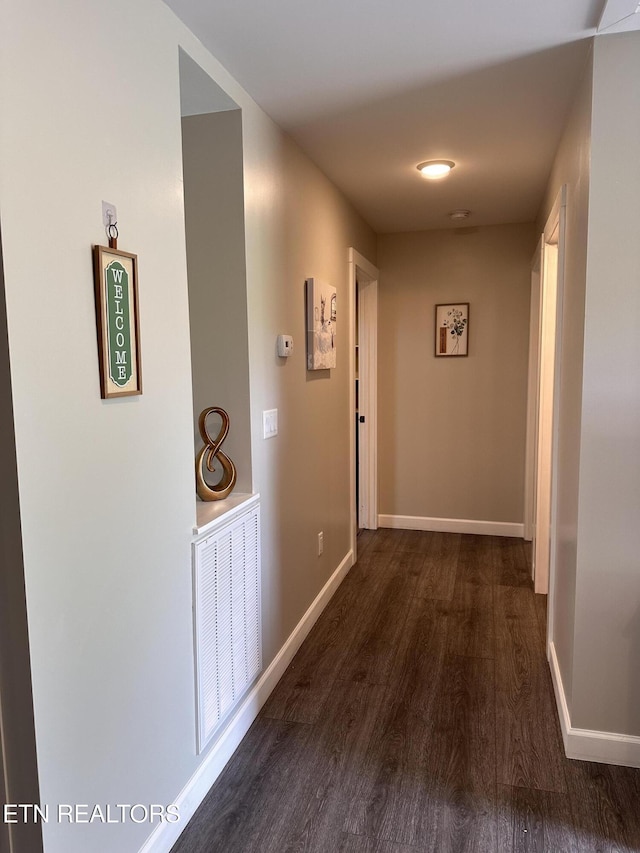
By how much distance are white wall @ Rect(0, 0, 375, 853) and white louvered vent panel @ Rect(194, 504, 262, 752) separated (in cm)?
6

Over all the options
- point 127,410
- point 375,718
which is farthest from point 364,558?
point 127,410

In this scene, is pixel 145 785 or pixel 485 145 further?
pixel 485 145

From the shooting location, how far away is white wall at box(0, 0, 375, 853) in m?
1.21

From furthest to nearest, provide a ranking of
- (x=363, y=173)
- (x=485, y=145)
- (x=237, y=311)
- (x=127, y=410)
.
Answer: (x=363, y=173)
(x=485, y=145)
(x=237, y=311)
(x=127, y=410)

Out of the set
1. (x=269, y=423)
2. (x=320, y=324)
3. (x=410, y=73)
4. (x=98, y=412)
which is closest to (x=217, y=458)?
(x=269, y=423)

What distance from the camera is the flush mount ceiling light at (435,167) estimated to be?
3.08m

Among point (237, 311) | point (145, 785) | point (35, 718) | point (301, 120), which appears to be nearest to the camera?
point (35, 718)

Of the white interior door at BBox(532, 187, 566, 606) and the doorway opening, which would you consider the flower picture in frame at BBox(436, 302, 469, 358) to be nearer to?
the doorway opening

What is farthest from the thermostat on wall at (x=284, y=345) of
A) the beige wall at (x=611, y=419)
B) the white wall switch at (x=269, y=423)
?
the beige wall at (x=611, y=419)

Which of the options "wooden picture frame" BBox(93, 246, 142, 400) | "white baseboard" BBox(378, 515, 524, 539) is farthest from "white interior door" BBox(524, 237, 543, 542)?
"wooden picture frame" BBox(93, 246, 142, 400)

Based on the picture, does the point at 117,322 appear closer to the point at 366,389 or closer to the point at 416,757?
the point at 416,757

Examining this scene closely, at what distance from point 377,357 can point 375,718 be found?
3.04 meters

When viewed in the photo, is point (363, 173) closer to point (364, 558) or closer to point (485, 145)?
point (485, 145)

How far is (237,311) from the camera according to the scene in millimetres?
2295
